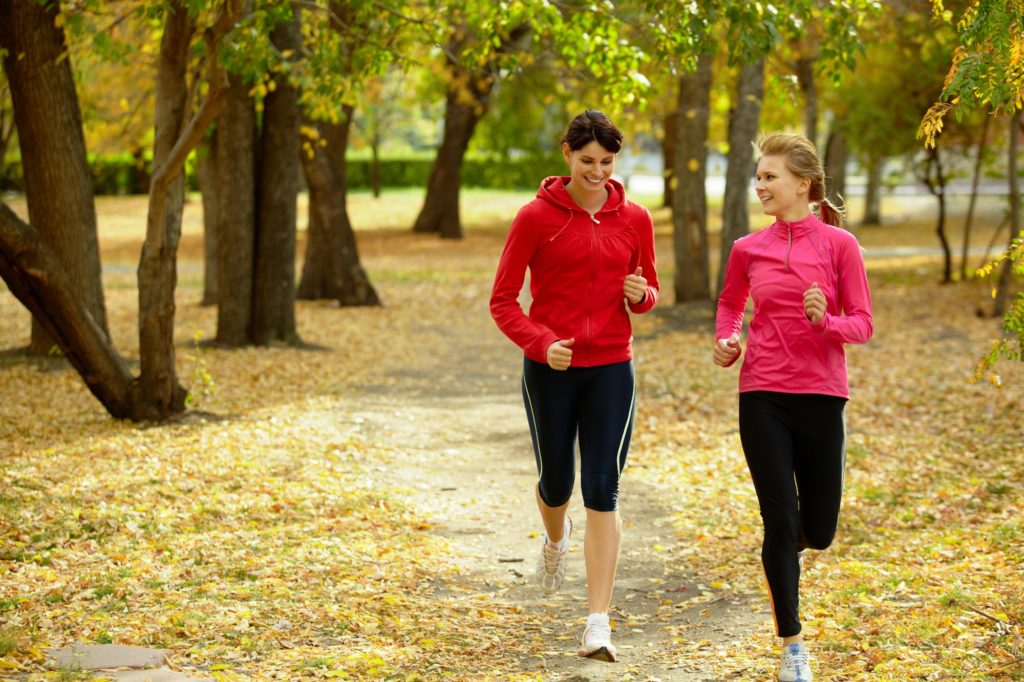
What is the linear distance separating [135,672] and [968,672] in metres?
3.09

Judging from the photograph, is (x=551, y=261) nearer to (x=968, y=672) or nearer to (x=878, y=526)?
(x=968, y=672)

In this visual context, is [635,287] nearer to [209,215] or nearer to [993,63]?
[993,63]

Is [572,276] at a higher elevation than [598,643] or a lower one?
higher

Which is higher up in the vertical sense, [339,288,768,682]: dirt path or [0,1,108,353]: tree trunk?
[0,1,108,353]: tree trunk

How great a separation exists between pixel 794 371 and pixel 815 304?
27 cm

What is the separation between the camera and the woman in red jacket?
15.9 ft

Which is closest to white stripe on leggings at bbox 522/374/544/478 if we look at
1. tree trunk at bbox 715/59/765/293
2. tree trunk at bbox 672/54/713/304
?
tree trunk at bbox 715/59/765/293

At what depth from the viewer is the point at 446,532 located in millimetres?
7336

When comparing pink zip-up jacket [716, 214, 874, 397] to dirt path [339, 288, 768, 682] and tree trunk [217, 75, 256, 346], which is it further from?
tree trunk [217, 75, 256, 346]

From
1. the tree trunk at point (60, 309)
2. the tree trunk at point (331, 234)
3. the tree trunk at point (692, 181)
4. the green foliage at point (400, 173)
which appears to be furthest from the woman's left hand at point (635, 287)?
the green foliage at point (400, 173)

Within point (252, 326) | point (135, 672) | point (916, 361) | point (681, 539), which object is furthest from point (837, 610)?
point (252, 326)

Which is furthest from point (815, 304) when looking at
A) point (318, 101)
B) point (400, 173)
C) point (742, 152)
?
point (400, 173)

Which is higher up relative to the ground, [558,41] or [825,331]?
[558,41]

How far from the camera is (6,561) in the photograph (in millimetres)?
5879
